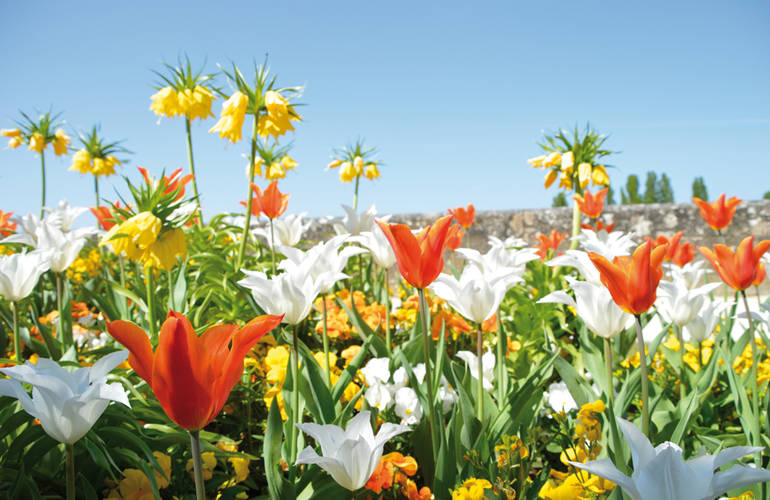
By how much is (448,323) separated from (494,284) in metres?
1.13

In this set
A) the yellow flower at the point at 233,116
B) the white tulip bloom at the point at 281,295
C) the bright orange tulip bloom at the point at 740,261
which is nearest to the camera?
the white tulip bloom at the point at 281,295

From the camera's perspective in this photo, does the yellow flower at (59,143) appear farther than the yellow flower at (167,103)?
Yes

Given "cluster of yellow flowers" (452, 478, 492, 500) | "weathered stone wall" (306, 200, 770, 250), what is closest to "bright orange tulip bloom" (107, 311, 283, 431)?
"cluster of yellow flowers" (452, 478, 492, 500)

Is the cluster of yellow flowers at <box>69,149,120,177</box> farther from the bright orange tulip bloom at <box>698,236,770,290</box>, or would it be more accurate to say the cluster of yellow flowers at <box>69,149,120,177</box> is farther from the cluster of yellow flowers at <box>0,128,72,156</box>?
the bright orange tulip bloom at <box>698,236,770,290</box>

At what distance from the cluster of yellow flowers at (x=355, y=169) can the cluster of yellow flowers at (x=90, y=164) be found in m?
2.00

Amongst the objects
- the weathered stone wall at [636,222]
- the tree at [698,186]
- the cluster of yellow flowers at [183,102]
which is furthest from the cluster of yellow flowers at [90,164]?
the tree at [698,186]

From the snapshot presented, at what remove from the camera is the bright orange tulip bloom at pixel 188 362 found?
70 cm

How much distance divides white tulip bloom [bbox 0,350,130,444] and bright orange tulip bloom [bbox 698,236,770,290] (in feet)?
5.64

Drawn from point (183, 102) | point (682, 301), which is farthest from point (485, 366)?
point (183, 102)

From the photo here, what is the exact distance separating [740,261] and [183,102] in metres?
2.78

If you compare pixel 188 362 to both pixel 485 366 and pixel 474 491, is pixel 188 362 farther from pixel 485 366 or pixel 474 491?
pixel 485 366

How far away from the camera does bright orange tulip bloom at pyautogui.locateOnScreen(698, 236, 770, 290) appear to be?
1.56 meters

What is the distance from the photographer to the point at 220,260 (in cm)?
271

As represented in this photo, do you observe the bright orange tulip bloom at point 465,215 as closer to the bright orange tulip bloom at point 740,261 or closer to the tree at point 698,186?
the bright orange tulip bloom at point 740,261
